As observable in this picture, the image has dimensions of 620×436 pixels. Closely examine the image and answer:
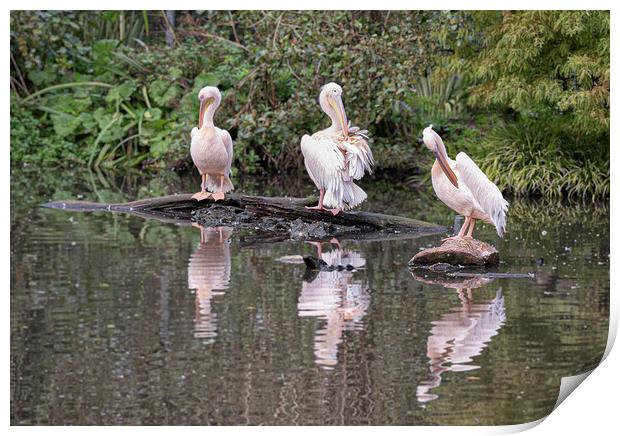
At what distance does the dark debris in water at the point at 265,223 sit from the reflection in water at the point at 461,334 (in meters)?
2.28

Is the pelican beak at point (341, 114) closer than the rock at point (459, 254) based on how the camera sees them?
No

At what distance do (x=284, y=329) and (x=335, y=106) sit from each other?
11.1 ft

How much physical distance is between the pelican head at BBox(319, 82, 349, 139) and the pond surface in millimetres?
950

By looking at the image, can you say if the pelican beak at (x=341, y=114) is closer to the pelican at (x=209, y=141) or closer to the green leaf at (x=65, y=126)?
the pelican at (x=209, y=141)

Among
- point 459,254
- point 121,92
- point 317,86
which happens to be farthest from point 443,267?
point 121,92

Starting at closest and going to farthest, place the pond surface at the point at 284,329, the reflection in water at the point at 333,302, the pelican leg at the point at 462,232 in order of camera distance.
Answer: the pond surface at the point at 284,329 → the reflection in water at the point at 333,302 → the pelican leg at the point at 462,232

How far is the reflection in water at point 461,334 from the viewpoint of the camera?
6.28 m

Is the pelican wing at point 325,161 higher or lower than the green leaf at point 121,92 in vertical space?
lower

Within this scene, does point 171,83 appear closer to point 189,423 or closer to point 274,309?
point 274,309

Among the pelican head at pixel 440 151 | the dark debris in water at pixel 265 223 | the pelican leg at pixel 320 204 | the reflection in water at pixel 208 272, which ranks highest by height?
the pelican head at pixel 440 151

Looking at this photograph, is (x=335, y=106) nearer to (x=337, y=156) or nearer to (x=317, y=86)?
(x=337, y=156)

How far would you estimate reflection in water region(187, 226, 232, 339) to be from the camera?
7.11m

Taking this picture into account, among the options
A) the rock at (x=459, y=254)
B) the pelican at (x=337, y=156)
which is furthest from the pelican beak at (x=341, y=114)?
the rock at (x=459, y=254)

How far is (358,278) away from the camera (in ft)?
27.8
